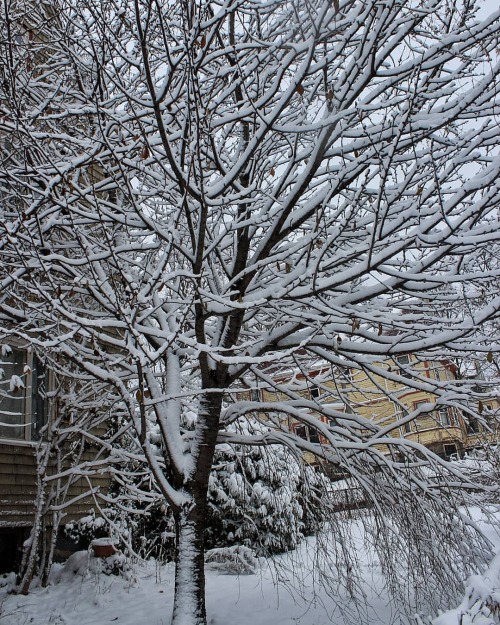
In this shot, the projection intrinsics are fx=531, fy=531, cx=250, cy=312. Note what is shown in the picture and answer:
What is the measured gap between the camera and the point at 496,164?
4039 mm

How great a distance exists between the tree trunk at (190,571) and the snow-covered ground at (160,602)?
32.4 inches

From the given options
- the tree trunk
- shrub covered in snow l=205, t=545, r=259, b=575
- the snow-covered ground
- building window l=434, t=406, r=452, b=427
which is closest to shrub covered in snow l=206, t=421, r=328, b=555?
shrub covered in snow l=205, t=545, r=259, b=575

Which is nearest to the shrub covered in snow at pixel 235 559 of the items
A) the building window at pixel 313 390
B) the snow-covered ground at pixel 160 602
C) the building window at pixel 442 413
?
the snow-covered ground at pixel 160 602

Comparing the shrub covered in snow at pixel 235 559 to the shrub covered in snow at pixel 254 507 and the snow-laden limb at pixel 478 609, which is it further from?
the snow-laden limb at pixel 478 609

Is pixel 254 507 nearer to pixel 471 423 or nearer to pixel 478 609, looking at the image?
pixel 471 423

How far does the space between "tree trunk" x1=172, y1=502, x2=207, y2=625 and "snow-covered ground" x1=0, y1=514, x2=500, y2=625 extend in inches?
32.4

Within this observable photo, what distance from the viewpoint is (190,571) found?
493 cm

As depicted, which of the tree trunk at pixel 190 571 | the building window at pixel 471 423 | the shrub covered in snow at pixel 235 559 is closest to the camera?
the tree trunk at pixel 190 571

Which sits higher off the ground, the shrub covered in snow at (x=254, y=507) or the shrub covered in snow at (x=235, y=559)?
the shrub covered in snow at (x=254, y=507)

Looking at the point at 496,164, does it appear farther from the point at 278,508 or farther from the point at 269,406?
the point at 278,508

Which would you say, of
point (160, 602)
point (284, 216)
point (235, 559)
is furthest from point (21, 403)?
point (284, 216)

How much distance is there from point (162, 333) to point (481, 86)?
324 cm

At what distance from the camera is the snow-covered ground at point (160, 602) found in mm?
5867

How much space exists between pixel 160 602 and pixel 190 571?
237 centimetres
